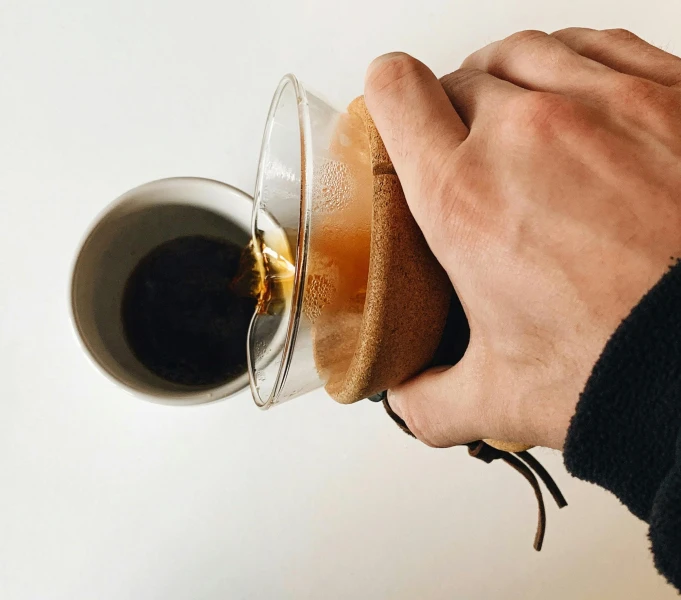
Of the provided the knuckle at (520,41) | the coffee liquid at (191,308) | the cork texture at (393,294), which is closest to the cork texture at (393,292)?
the cork texture at (393,294)

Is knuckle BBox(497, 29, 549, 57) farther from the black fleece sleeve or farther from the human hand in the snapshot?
the black fleece sleeve

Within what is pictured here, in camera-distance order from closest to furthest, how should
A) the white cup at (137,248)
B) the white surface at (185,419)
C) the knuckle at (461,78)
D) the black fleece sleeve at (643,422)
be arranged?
the black fleece sleeve at (643,422)
the knuckle at (461,78)
the white cup at (137,248)
the white surface at (185,419)

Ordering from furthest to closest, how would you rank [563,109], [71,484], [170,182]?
[71,484], [170,182], [563,109]

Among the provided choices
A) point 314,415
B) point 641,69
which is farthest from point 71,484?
point 641,69

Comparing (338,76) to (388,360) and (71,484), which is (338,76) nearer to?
(388,360)

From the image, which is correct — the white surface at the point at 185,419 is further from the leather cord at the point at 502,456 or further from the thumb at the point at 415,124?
the thumb at the point at 415,124

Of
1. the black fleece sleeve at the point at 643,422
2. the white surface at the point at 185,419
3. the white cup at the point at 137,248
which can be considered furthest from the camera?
the white surface at the point at 185,419

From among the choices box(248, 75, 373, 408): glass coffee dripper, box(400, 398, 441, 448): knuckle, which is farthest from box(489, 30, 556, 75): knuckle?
box(400, 398, 441, 448): knuckle
